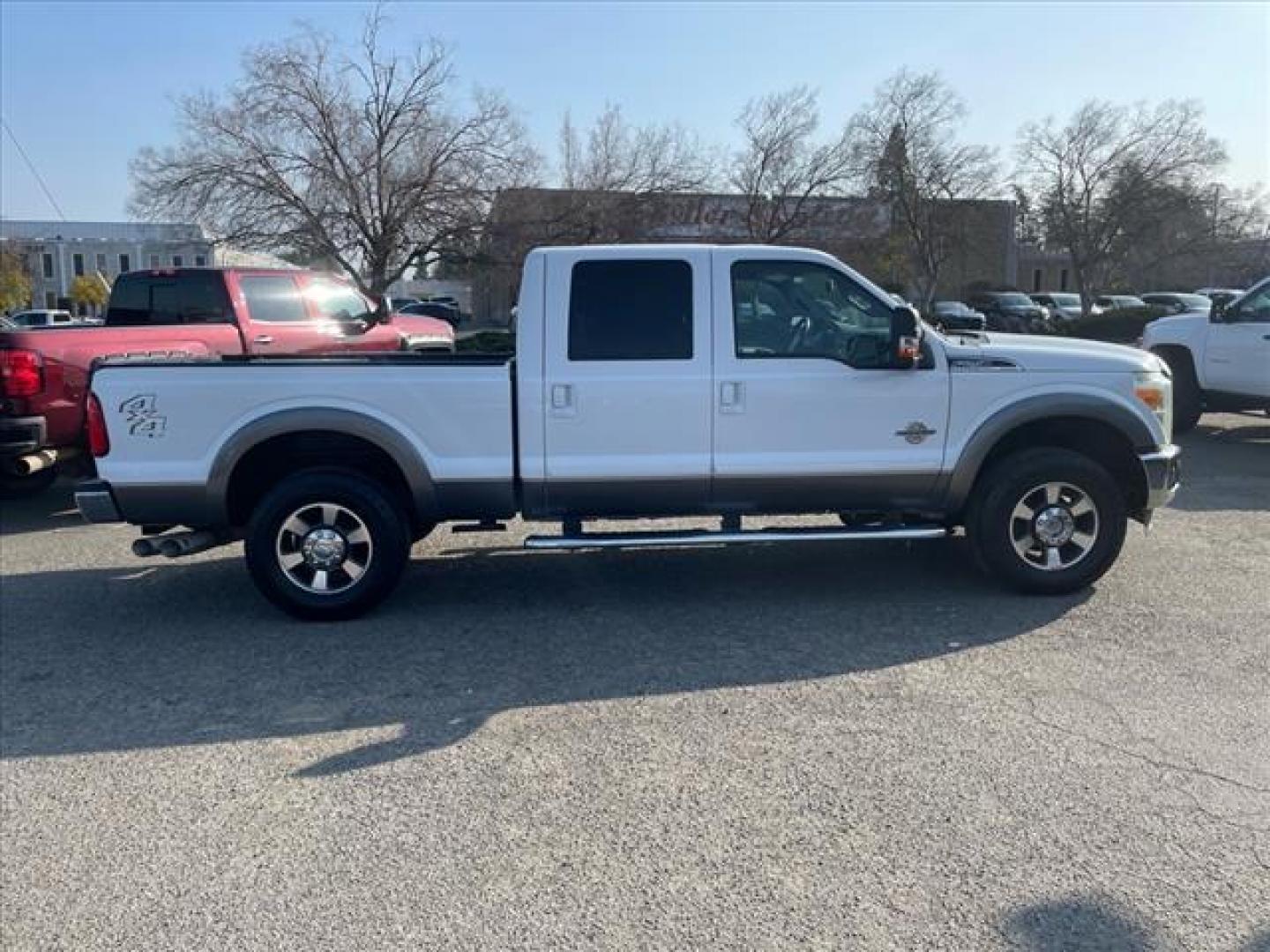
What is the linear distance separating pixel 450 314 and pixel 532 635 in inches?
1622

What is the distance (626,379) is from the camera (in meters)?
5.41

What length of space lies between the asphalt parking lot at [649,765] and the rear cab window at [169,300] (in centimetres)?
410

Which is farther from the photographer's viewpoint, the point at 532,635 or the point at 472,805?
the point at 532,635

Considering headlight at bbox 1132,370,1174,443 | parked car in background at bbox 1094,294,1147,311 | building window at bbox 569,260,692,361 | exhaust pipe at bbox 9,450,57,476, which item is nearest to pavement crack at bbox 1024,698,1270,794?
headlight at bbox 1132,370,1174,443

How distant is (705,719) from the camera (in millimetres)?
4207

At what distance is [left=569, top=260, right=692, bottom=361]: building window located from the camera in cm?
545

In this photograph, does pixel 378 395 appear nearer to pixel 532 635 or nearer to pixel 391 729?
pixel 532 635

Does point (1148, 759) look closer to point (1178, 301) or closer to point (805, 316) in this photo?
point (805, 316)

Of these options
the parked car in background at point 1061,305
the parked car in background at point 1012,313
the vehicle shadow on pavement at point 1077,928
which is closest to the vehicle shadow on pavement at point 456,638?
the vehicle shadow on pavement at point 1077,928

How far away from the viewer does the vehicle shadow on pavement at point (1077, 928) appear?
2.71 m

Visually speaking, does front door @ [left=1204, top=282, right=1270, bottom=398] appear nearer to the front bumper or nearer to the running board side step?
the front bumper

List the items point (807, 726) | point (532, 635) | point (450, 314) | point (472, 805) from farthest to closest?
point (450, 314)
point (532, 635)
point (807, 726)
point (472, 805)

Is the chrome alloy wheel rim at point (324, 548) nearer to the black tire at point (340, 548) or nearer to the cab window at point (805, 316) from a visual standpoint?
the black tire at point (340, 548)

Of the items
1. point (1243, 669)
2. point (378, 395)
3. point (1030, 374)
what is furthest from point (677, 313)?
point (1243, 669)
